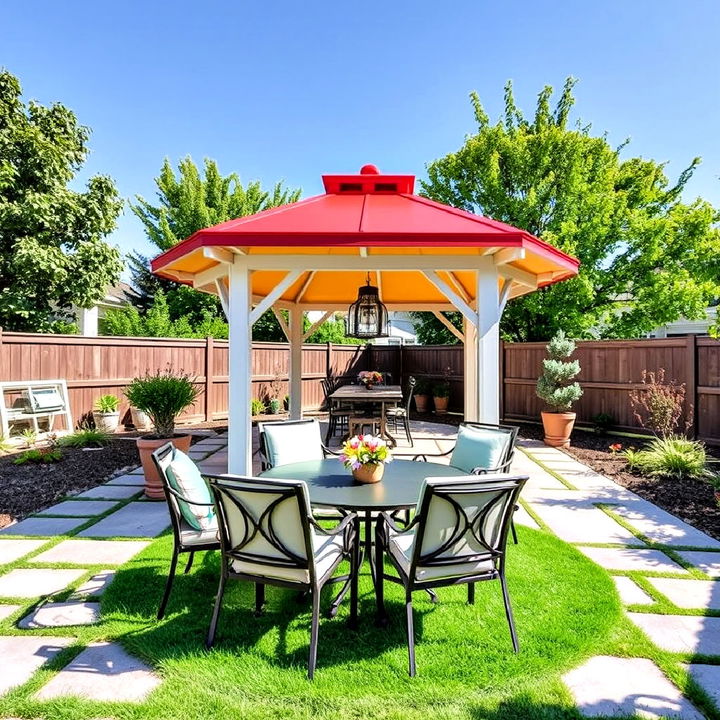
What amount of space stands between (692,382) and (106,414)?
1007 centimetres

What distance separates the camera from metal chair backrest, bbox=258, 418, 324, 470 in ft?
13.0

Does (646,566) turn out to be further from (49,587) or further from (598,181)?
(598,181)

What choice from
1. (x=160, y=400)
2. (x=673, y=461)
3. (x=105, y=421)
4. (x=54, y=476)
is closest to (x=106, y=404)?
(x=105, y=421)

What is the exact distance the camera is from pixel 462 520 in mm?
2398

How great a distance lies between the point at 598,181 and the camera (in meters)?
11.1

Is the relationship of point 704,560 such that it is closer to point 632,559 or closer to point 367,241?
point 632,559

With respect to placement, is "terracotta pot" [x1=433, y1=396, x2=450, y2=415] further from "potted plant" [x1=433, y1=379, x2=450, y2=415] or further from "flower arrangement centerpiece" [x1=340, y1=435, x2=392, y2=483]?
"flower arrangement centerpiece" [x1=340, y1=435, x2=392, y2=483]

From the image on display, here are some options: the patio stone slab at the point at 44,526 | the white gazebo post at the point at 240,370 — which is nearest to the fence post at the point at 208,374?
the patio stone slab at the point at 44,526

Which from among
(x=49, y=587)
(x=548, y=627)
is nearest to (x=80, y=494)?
(x=49, y=587)

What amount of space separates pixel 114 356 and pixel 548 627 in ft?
29.0

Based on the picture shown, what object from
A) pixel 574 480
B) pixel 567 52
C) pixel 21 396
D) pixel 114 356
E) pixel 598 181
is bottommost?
pixel 574 480

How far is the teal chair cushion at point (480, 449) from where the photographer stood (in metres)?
3.89

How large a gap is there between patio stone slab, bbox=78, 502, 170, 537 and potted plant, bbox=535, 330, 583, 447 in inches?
243

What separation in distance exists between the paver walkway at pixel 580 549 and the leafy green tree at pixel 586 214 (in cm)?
610
